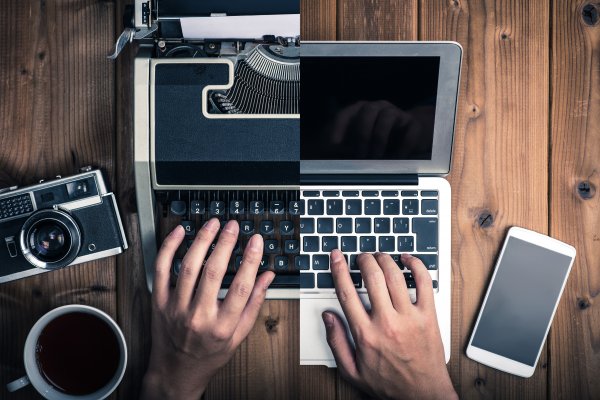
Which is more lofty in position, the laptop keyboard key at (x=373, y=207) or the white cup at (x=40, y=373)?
the laptop keyboard key at (x=373, y=207)

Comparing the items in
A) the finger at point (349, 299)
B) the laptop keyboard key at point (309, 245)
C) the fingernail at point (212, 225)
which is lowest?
the finger at point (349, 299)

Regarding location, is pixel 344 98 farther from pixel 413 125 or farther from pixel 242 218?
pixel 242 218

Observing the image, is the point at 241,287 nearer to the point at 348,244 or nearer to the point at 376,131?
the point at 348,244

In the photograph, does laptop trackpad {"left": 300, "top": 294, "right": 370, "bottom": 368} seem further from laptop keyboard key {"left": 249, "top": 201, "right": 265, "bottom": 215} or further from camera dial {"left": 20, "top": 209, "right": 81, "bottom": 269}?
camera dial {"left": 20, "top": 209, "right": 81, "bottom": 269}

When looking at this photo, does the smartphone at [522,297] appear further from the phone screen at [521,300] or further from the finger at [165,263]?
the finger at [165,263]

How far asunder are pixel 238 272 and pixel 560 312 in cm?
45

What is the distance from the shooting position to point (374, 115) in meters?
0.64

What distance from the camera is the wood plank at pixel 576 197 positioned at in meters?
0.69

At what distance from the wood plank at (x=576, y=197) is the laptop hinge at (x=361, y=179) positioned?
0.21 metres

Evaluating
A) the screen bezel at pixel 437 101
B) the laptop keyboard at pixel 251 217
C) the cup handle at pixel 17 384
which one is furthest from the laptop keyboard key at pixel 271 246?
the cup handle at pixel 17 384

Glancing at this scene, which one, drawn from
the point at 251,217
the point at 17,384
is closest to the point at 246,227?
the point at 251,217

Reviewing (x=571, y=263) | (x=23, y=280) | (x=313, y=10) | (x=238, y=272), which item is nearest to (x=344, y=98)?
(x=313, y=10)

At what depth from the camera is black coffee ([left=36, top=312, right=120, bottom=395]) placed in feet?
2.07

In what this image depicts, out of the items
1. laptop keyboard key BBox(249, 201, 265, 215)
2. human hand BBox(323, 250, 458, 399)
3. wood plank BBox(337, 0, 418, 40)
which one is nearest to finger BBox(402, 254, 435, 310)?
human hand BBox(323, 250, 458, 399)
